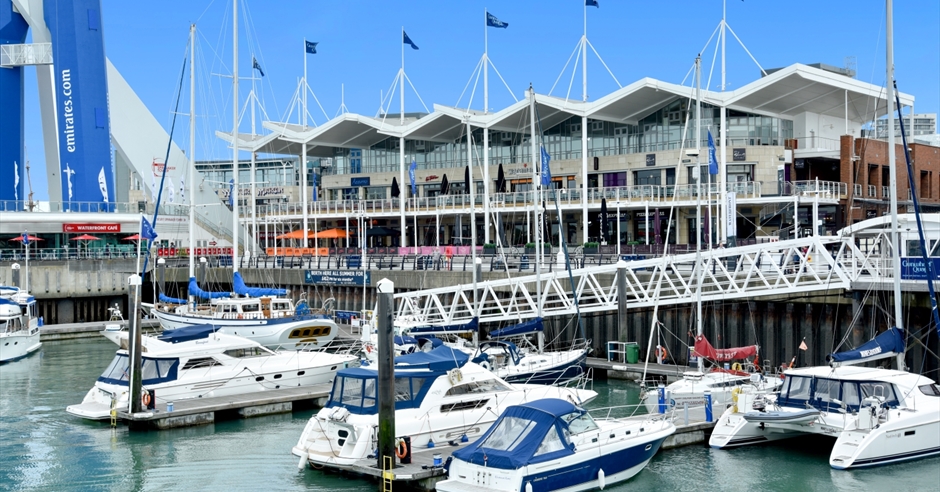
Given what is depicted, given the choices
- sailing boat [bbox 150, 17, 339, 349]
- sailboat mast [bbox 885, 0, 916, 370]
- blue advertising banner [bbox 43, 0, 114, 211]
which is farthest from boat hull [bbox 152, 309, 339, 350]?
blue advertising banner [bbox 43, 0, 114, 211]

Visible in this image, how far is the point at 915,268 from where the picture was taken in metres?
28.6

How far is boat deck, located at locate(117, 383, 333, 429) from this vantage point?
28812 mm

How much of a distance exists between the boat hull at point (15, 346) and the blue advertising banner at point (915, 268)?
37.1m

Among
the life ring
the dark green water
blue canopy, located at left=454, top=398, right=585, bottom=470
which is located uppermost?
blue canopy, located at left=454, top=398, right=585, bottom=470

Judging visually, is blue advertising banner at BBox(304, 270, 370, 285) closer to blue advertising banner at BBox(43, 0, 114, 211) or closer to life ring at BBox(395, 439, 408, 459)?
blue advertising banner at BBox(43, 0, 114, 211)

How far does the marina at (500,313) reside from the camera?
22984mm

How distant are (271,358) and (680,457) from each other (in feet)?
49.7

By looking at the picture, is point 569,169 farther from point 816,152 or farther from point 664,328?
point 664,328

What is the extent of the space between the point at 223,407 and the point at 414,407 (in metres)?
8.76

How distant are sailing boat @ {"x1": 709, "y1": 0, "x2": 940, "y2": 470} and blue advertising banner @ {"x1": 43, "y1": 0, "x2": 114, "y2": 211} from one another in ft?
189

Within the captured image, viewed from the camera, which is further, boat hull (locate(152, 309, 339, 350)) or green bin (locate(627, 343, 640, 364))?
boat hull (locate(152, 309, 339, 350))

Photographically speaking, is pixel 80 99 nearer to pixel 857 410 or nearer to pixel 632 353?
pixel 632 353

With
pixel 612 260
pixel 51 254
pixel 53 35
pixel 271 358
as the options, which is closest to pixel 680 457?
pixel 271 358

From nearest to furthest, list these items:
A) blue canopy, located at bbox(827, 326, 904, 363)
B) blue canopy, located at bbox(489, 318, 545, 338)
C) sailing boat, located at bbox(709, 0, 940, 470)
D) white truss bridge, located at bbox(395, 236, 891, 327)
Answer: sailing boat, located at bbox(709, 0, 940, 470)
blue canopy, located at bbox(827, 326, 904, 363)
white truss bridge, located at bbox(395, 236, 891, 327)
blue canopy, located at bbox(489, 318, 545, 338)
